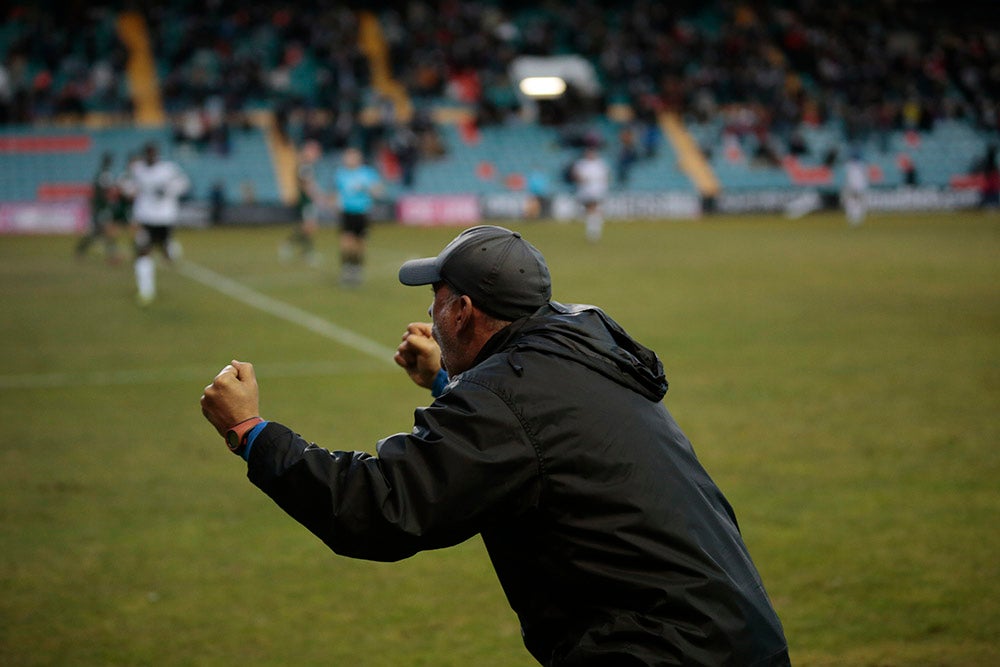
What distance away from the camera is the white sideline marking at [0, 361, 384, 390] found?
37.5 ft

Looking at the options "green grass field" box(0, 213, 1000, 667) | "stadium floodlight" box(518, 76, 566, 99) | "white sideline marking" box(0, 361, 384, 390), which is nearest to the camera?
"green grass field" box(0, 213, 1000, 667)

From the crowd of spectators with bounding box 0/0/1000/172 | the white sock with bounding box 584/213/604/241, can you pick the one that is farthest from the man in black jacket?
the crowd of spectators with bounding box 0/0/1000/172

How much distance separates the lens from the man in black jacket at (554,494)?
2.79 meters

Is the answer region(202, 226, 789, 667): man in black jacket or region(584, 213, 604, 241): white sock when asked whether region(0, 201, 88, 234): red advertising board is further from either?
region(202, 226, 789, 667): man in black jacket

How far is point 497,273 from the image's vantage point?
10.0ft

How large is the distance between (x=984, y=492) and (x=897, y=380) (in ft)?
12.5

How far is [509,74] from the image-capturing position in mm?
45094

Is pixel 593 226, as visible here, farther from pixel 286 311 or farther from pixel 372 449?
pixel 372 449

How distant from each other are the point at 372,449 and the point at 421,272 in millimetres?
5661

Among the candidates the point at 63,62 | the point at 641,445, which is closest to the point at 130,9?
the point at 63,62

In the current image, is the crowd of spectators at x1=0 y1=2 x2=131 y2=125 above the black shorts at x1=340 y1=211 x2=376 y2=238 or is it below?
above

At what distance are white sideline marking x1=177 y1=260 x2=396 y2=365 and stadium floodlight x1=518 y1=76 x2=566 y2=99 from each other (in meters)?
25.8

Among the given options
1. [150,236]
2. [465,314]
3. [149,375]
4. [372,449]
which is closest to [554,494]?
[465,314]

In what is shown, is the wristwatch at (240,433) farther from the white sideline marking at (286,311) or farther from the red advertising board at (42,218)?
the red advertising board at (42,218)
